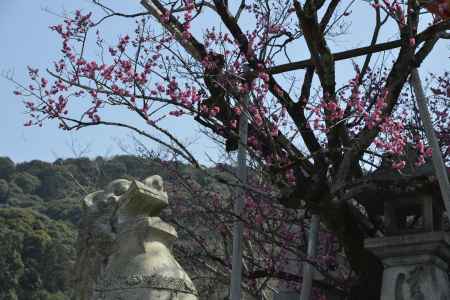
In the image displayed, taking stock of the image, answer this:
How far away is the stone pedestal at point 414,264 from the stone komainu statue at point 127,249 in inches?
75.9

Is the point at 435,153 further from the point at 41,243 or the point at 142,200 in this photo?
the point at 41,243

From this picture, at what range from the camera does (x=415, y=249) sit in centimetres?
511

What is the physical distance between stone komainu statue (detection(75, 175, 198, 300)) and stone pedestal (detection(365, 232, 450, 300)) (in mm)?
1927

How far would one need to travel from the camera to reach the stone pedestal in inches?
198

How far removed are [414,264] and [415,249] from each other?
13cm

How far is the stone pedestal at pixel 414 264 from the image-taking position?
16.5 ft

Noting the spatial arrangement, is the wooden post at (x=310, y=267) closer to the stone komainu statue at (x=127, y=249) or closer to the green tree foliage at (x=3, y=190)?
the stone komainu statue at (x=127, y=249)

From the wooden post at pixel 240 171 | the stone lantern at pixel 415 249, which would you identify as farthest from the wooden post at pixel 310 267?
the wooden post at pixel 240 171

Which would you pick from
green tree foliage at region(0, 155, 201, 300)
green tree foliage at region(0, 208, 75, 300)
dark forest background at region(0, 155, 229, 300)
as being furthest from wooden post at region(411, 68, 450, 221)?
green tree foliage at region(0, 208, 75, 300)

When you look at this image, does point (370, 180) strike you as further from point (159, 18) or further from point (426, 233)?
point (159, 18)

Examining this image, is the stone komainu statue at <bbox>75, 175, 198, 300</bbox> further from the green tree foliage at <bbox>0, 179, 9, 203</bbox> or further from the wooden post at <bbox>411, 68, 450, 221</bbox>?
the green tree foliage at <bbox>0, 179, 9, 203</bbox>

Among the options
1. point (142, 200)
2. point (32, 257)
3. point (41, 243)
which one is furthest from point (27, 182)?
point (142, 200)

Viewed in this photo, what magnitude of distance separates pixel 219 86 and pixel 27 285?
24.9 m

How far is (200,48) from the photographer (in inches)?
244
